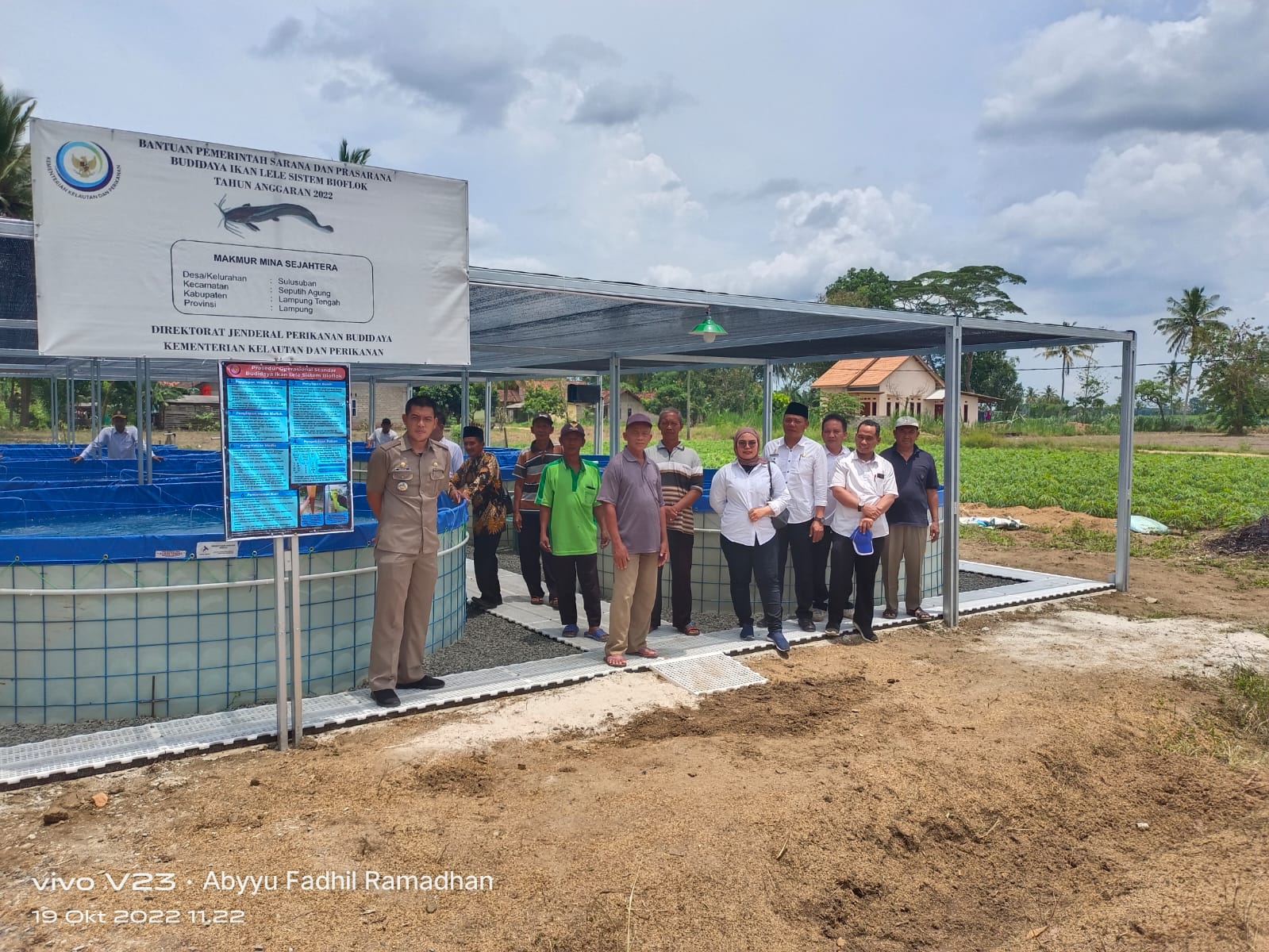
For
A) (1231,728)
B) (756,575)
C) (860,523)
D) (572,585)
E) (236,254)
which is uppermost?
(236,254)

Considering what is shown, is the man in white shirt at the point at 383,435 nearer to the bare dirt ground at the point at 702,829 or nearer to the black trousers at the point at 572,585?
the black trousers at the point at 572,585

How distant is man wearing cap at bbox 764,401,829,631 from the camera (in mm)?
7047

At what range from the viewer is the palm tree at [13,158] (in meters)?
28.9

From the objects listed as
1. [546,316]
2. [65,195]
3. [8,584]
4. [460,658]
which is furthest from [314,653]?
[546,316]

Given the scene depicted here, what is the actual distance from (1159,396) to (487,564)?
1822 inches

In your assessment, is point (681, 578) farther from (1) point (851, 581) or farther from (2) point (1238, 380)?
(2) point (1238, 380)

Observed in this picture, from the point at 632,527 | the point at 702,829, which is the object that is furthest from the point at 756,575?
the point at 702,829

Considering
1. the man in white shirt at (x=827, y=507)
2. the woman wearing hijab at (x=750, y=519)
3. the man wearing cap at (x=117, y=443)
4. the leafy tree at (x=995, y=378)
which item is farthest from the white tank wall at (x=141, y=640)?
the leafy tree at (x=995, y=378)

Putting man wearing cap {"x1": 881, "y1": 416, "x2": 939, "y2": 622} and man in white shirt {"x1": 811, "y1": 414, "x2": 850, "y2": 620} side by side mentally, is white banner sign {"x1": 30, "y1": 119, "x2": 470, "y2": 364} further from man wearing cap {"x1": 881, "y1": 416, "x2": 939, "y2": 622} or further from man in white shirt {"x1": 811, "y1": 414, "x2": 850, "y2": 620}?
man wearing cap {"x1": 881, "y1": 416, "x2": 939, "y2": 622}

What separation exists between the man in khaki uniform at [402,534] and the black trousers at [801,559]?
2860 mm

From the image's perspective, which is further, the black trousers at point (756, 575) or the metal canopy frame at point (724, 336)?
the black trousers at point (756, 575)

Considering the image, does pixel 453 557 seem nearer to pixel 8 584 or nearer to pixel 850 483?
pixel 8 584

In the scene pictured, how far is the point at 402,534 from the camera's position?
521cm

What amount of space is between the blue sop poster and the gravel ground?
150 centimetres
